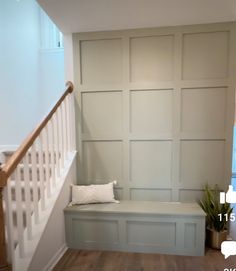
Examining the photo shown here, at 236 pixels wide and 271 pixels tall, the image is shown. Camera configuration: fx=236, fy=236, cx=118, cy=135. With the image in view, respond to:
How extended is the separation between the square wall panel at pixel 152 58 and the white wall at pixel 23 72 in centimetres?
123

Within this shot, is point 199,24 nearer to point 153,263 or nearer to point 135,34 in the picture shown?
point 135,34

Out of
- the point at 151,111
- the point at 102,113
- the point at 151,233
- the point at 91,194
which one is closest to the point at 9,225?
the point at 91,194

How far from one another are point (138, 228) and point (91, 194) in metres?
0.64

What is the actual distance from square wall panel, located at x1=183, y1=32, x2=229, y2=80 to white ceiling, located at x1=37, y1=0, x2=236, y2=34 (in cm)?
16

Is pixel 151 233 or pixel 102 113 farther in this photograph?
pixel 102 113

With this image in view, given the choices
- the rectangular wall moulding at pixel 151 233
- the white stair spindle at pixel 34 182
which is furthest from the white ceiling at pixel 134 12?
the rectangular wall moulding at pixel 151 233

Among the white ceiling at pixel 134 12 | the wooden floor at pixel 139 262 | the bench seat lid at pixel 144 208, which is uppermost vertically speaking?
the white ceiling at pixel 134 12

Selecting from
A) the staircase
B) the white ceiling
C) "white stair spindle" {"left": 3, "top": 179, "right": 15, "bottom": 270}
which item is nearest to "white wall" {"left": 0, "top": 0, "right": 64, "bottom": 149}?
the staircase

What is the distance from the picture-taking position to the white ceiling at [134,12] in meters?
2.27

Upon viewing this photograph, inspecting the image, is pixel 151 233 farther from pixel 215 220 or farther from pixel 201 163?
pixel 201 163

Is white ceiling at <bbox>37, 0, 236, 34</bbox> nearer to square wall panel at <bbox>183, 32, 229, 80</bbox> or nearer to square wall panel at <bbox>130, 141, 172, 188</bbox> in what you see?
square wall panel at <bbox>183, 32, 229, 80</bbox>

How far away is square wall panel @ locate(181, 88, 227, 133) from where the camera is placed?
2607mm

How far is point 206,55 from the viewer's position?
2.58 m

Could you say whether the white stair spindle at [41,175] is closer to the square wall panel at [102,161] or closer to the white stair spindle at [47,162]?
the white stair spindle at [47,162]
